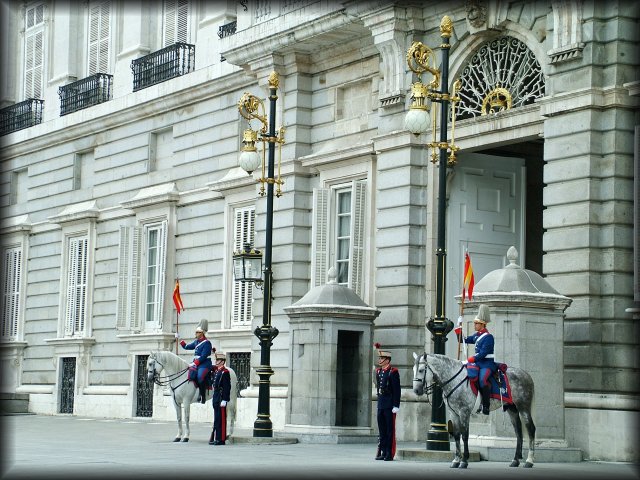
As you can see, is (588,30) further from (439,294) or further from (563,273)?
(439,294)

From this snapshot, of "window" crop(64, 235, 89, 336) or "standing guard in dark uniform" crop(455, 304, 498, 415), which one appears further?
"window" crop(64, 235, 89, 336)

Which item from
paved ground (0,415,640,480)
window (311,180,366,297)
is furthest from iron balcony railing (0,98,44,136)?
paved ground (0,415,640,480)

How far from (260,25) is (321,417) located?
9.34 meters

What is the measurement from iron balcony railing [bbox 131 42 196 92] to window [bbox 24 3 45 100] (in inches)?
259

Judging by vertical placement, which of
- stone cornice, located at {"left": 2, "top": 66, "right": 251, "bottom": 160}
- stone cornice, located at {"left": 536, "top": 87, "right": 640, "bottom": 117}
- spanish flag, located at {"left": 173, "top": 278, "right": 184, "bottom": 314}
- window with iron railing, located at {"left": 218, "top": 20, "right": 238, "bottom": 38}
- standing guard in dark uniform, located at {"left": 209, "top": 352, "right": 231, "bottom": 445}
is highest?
window with iron railing, located at {"left": 218, "top": 20, "right": 238, "bottom": 38}

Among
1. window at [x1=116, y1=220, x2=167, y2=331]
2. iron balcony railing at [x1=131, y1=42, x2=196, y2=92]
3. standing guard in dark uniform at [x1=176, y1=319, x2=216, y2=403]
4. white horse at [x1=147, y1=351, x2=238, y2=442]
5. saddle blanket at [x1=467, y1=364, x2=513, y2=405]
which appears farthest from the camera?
iron balcony railing at [x1=131, y1=42, x2=196, y2=92]

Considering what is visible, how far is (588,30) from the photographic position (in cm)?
2020

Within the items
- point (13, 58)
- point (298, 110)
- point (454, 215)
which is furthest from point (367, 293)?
point (13, 58)

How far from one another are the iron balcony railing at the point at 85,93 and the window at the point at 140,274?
4873 mm

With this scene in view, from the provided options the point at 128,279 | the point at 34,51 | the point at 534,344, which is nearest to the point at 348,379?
the point at 534,344

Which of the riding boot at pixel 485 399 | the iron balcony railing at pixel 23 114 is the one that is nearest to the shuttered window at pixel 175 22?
the iron balcony railing at pixel 23 114

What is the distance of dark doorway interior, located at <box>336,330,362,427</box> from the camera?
938 inches

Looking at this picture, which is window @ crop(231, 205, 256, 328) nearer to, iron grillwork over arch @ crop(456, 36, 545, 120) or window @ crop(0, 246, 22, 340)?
iron grillwork over arch @ crop(456, 36, 545, 120)

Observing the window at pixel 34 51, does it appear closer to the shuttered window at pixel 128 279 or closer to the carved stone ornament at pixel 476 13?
the shuttered window at pixel 128 279
